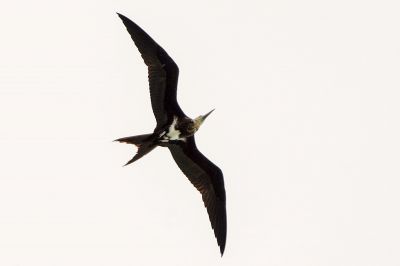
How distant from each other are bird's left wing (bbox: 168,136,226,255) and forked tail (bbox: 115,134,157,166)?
3.19ft

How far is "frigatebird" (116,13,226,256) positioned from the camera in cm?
1537

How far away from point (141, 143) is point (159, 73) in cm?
131

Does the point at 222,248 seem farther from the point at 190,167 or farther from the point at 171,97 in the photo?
the point at 171,97

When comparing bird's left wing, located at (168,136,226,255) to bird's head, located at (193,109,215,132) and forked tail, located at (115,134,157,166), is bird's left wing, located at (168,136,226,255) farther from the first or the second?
forked tail, located at (115,134,157,166)

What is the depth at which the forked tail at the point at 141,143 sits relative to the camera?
50.5ft

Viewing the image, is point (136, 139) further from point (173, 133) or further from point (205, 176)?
point (205, 176)

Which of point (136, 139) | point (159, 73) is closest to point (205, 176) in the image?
point (136, 139)

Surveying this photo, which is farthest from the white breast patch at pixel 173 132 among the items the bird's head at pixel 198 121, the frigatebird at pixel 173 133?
the bird's head at pixel 198 121

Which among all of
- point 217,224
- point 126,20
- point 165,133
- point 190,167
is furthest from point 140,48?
point 217,224

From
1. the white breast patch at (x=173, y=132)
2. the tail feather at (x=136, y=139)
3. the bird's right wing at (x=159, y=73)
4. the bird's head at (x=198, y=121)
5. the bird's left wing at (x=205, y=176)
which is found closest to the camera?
the bird's right wing at (x=159, y=73)

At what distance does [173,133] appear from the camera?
16109 millimetres

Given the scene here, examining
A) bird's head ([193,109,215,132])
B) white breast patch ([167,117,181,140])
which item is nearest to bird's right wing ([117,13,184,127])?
white breast patch ([167,117,181,140])

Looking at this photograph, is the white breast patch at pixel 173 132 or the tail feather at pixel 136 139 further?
the white breast patch at pixel 173 132

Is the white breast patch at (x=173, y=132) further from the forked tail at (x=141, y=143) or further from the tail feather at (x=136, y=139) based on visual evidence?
the tail feather at (x=136, y=139)
